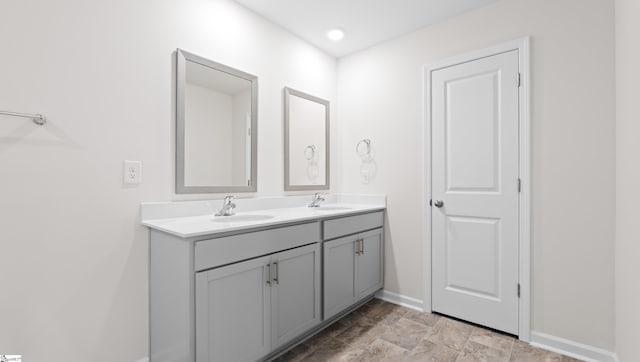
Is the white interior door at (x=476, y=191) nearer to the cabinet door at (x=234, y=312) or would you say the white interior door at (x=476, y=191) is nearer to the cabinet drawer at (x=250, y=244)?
the cabinet drawer at (x=250, y=244)

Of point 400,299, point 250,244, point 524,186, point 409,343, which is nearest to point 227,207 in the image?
point 250,244

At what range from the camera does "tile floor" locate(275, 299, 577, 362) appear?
1.81 meters

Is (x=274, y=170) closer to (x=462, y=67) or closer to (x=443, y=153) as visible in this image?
(x=443, y=153)

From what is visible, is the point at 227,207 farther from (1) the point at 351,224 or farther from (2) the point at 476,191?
(2) the point at 476,191

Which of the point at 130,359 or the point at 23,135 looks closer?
the point at 23,135

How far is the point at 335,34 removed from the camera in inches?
101

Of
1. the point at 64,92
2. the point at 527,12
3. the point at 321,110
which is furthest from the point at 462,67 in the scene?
the point at 64,92

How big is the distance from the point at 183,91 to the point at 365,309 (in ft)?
7.27

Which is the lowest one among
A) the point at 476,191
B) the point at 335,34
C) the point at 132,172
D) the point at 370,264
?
the point at 370,264

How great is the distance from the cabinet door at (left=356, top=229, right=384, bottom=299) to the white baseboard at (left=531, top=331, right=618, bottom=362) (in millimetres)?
1141

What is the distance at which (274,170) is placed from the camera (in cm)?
242

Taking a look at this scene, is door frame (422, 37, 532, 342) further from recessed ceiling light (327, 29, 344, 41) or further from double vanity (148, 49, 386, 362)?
recessed ceiling light (327, 29, 344, 41)

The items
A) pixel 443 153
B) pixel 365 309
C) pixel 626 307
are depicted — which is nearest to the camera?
pixel 626 307

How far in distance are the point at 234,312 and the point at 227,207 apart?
69 cm
